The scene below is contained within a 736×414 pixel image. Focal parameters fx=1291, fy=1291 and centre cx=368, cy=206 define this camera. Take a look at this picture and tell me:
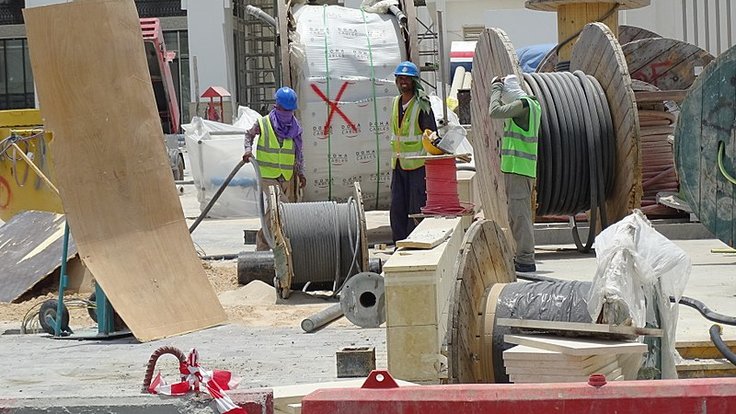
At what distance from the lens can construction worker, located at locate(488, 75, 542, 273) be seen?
1044cm

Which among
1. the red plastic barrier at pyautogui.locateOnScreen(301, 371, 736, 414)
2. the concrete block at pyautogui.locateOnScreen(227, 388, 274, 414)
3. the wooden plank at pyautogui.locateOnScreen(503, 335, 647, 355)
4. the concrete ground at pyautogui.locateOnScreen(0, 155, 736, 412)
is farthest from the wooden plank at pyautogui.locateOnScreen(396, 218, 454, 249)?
the red plastic barrier at pyautogui.locateOnScreen(301, 371, 736, 414)

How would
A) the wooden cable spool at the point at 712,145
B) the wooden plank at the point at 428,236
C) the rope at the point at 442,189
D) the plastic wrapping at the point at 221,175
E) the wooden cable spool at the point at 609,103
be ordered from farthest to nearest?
the plastic wrapping at the point at 221,175 → the wooden cable spool at the point at 609,103 → the rope at the point at 442,189 → the wooden cable spool at the point at 712,145 → the wooden plank at the point at 428,236

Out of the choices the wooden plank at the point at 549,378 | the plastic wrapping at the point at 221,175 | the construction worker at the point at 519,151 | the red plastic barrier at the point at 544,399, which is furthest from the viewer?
the plastic wrapping at the point at 221,175

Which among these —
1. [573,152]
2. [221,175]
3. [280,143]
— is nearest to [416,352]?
[573,152]

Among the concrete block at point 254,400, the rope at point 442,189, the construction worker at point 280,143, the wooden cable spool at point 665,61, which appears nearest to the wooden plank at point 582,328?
the concrete block at point 254,400

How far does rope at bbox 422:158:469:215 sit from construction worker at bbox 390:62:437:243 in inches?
75.2

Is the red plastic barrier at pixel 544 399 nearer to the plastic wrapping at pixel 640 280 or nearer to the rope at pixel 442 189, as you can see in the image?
the plastic wrapping at pixel 640 280

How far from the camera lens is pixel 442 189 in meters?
10.3

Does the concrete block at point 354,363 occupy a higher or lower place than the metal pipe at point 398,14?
lower

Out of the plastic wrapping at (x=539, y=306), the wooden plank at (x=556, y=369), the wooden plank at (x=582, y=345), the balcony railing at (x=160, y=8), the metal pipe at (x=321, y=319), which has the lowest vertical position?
the metal pipe at (x=321, y=319)

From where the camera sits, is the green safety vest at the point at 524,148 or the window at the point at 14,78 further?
the window at the point at 14,78

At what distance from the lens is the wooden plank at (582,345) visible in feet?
18.1

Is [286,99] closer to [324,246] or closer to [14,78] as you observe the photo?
[324,246]

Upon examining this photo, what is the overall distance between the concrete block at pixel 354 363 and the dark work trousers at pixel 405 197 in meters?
5.43
